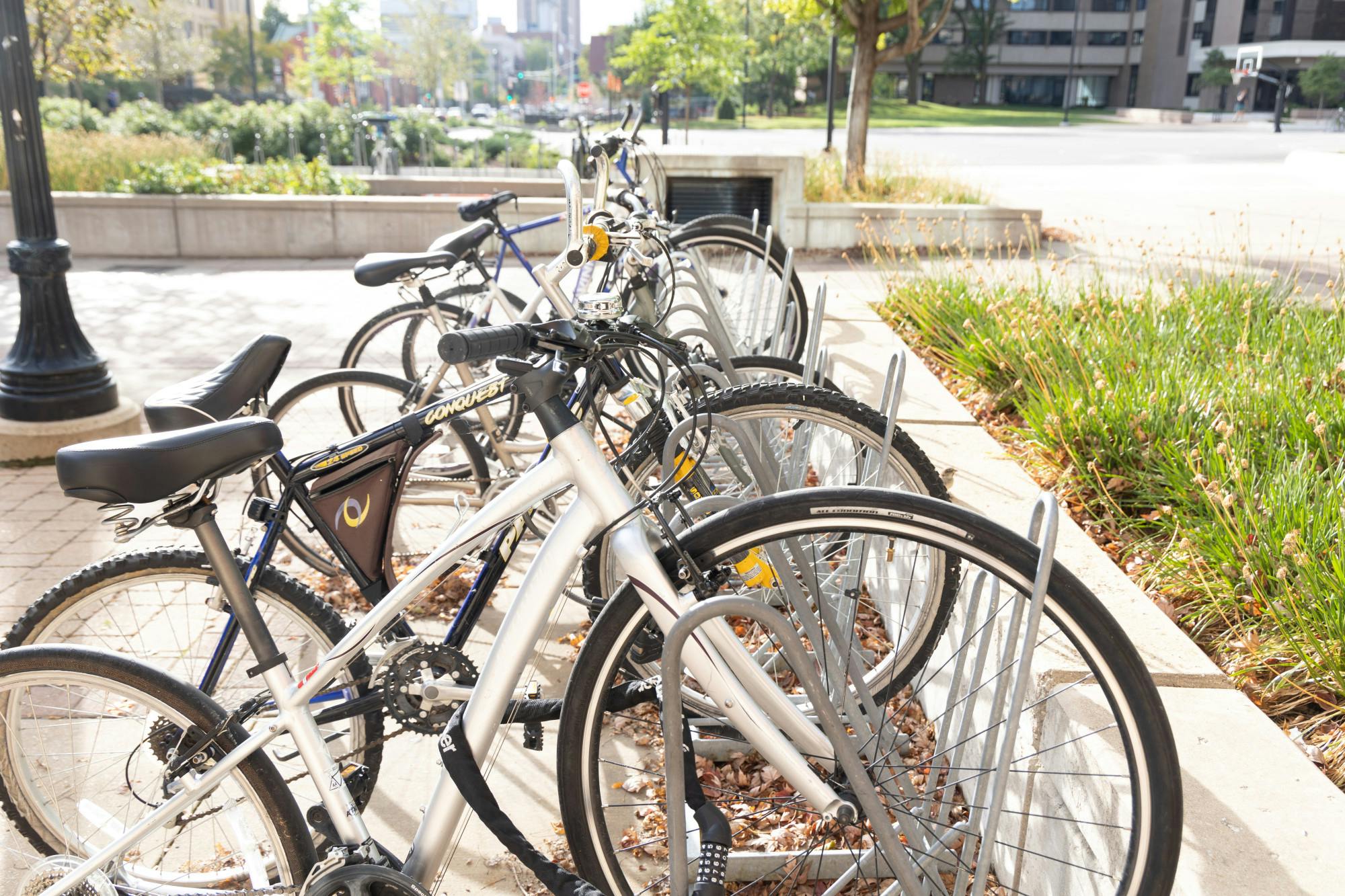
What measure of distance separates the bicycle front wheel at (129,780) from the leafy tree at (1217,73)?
68.4 meters

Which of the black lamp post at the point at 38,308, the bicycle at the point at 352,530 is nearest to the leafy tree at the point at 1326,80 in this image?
the black lamp post at the point at 38,308

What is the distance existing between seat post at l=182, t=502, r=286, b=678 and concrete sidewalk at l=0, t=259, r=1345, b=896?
2.93 feet

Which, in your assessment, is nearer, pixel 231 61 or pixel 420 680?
pixel 420 680

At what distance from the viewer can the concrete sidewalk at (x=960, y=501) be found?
2074 mm

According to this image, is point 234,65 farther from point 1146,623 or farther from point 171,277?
point 1146,623

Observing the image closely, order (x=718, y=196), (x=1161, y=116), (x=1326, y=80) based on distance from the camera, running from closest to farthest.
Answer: (x=718, y=196), (x=1326, y=80), (x=1161, y=116)

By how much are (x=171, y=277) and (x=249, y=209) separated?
1382 mm

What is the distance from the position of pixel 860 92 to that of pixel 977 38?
66300 mm

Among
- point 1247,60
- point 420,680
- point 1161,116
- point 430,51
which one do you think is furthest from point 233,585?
point 430,51

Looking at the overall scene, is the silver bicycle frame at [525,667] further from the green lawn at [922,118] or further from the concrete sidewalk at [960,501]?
the green lawn at [922,118]

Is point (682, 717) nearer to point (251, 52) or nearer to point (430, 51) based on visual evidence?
point (251, 52)

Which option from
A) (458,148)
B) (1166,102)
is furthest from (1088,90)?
(458,148)

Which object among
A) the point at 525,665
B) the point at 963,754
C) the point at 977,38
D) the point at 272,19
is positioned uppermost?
the point at 272,19

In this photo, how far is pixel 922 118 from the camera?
166ft
